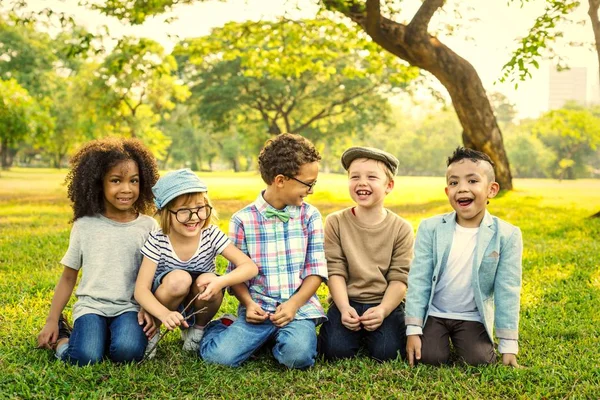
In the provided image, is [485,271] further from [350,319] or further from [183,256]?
[183,256]

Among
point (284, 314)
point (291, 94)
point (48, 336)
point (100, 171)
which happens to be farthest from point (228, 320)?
point (291, 94)

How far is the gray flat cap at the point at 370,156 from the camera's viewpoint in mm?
3844

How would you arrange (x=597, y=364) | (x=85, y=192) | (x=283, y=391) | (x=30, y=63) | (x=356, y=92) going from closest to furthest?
(x=283, y=391)
(x=597, y=364)
(x=85, y=192)
(x=356, y=92)
(x=30, y=63)

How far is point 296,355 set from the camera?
3.45 m

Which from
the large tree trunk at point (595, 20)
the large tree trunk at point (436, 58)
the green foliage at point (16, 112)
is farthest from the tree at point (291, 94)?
the large tree trunk at point (595, 20)

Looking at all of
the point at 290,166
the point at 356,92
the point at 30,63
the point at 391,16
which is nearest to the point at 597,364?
the point at 290,166

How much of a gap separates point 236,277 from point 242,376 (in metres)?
0.56

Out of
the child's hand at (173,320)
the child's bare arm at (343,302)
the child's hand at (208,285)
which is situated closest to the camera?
the child's hand at (173,320)

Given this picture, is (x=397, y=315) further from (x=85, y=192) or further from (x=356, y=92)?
(x=356, y=92)

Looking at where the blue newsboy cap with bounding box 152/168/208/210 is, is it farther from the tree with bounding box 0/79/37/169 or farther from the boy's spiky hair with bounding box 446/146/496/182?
the tree with bounding box 0/79/37/169

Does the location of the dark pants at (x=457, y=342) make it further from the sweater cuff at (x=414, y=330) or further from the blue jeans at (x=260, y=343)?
the blue jeans at (x=260, y=343)

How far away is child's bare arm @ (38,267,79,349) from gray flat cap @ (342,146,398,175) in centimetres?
186

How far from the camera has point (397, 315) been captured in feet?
12.7

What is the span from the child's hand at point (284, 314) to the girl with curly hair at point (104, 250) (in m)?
0.74
